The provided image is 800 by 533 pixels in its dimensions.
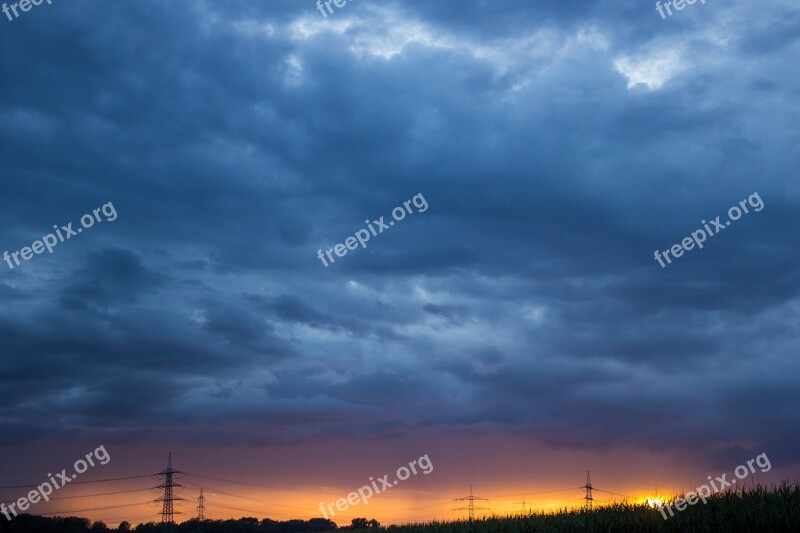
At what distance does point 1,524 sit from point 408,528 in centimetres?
14558

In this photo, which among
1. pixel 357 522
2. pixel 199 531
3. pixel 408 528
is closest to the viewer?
pixel 408 528

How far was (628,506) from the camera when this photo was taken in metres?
26.2

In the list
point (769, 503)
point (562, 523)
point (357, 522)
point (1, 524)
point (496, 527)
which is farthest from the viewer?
point (1, 524)

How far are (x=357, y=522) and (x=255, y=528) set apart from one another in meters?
41.0

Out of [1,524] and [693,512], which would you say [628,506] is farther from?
[1,524]

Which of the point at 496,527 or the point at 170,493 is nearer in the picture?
the point at 496,527

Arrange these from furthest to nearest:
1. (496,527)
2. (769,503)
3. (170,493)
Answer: (170,493)
(496,527)
(769,503)

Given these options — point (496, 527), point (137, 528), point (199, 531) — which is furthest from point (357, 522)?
point (496, 527)

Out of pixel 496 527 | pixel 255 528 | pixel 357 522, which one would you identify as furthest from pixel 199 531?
pixel 496 527

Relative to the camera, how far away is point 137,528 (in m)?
140

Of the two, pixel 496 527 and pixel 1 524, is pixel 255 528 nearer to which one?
pixel 1 524

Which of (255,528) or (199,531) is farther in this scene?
(255,528)

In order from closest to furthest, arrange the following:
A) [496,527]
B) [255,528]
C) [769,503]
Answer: [769,503] < [496,527] < [255,528]

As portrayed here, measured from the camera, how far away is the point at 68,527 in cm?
15288
